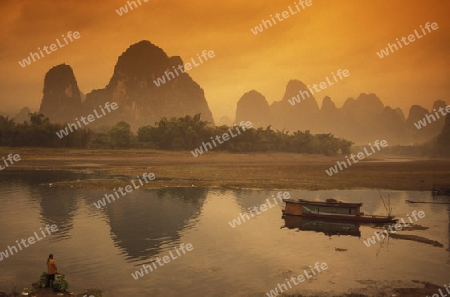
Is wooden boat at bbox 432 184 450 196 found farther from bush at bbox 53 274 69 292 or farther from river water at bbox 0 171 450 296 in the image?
bush at bbox 53 274 69 292

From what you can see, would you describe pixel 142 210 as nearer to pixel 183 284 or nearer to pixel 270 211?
pixel 270 211

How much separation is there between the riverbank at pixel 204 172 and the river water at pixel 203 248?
12.0 meters

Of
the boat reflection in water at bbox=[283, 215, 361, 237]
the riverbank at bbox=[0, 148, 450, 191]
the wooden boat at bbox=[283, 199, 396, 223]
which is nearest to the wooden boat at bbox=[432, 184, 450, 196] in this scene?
the riverbank at bbox=[0, 148, 450, 191]

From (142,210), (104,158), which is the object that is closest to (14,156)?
(104,158)

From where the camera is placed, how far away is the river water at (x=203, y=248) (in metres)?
20.2

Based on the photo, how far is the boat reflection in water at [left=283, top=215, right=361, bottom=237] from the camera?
3234 centimetres

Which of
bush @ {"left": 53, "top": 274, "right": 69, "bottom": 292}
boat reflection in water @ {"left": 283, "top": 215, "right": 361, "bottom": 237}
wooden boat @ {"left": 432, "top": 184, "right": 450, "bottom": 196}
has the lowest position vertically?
wooden boat @ {"left": 432, "top": 184, "right": 450, "bottom": 196}

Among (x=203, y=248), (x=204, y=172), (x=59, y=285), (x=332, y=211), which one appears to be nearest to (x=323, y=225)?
(x=332, y=211)

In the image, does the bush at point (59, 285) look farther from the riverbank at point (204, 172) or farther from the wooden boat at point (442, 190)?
the wooden boat at point (442, 190)

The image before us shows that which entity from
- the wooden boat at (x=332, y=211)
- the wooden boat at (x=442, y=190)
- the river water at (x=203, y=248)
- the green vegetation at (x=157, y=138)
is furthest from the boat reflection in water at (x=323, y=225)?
the green vegetation at (x=157, y=138)

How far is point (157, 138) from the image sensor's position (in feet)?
383

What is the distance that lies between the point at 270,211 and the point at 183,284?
68.3 ft

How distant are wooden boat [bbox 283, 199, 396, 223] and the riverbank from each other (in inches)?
671

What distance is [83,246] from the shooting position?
2611 cm
